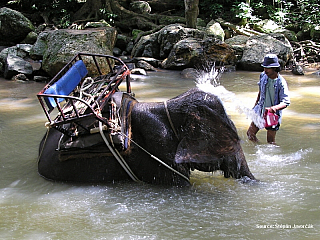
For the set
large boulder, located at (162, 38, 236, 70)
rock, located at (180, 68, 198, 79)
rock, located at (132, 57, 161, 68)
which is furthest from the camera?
rock, located at (132, 57, 161, 68)

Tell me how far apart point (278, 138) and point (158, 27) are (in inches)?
454

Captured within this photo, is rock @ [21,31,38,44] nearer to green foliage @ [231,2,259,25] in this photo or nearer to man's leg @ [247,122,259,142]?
green foliage @ [231,2,259,25]

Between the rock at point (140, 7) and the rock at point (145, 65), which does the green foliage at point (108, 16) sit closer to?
the rock at point (140, 7)

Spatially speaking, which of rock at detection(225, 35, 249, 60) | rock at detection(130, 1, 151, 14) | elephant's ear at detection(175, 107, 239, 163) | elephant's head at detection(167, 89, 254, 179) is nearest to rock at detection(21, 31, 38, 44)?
rock at detection(130, 1, 151, 14)

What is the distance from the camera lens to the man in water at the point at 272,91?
479cm

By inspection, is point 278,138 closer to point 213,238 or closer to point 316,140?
→ point 316,140

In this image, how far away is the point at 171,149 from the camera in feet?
11.9

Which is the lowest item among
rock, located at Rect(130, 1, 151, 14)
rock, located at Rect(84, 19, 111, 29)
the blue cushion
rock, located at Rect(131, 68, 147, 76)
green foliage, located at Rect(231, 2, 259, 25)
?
rock, located at Rect(131, 68, 147, 76)

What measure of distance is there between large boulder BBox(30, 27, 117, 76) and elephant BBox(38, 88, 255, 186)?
6.64m

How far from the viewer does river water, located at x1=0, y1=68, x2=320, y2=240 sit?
10.5 ft

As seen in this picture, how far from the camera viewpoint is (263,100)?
5121 millimetres

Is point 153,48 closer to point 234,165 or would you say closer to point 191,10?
point 191,10

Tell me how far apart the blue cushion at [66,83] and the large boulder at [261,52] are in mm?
8962

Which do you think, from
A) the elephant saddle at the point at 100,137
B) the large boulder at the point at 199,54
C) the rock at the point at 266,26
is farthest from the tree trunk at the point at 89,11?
the elephant saddle at the point at 100,137
